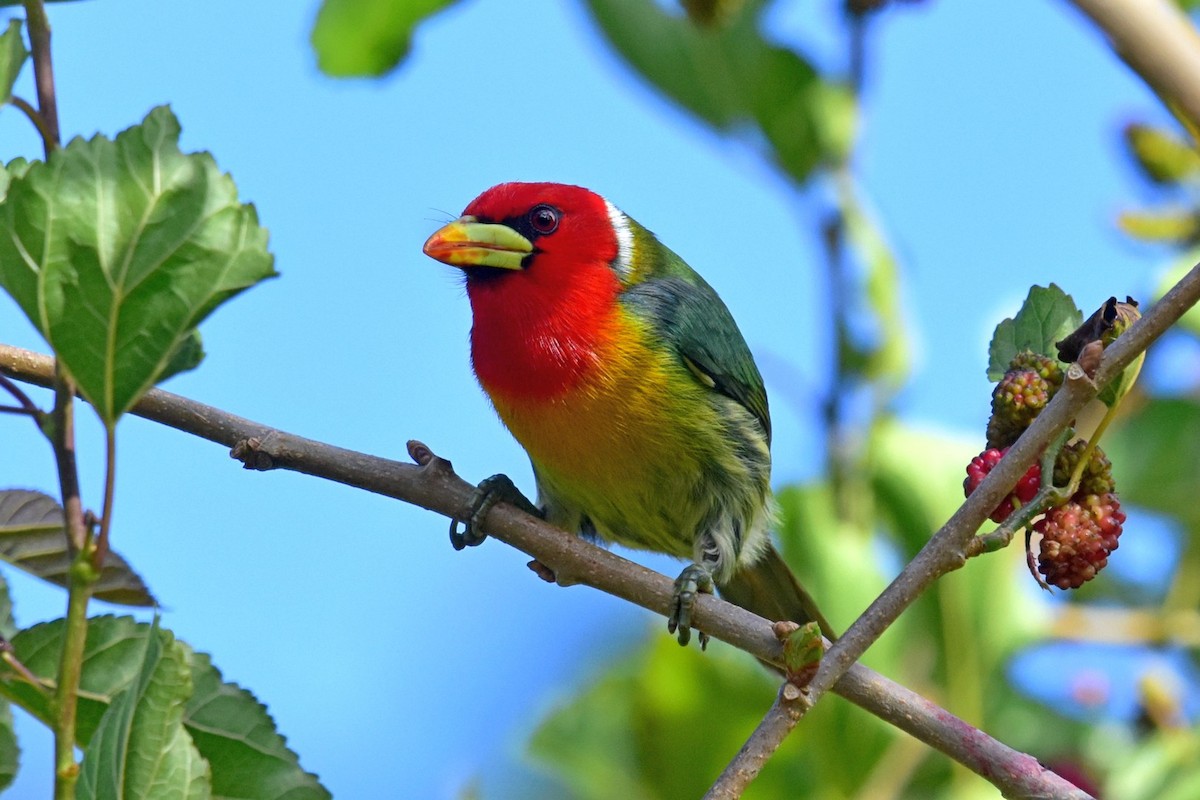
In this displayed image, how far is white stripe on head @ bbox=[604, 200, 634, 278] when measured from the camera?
12.3 ft

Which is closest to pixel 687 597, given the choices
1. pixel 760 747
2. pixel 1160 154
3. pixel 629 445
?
pixel 760 747

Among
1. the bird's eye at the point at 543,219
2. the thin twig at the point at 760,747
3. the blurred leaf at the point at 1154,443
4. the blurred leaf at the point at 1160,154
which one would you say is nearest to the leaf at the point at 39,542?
the thin twig at the point at 760,747

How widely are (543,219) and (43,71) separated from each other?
2.15 metres

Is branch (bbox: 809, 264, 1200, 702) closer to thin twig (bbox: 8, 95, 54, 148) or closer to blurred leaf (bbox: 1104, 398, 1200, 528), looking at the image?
thin twig (bbox: 8, 95, 54, 148)

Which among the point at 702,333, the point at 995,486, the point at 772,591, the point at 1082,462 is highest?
the point at 702,333

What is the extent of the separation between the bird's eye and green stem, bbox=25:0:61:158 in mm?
2087

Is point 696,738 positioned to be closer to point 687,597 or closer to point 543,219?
point 687,597

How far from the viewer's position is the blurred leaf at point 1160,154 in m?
3.67

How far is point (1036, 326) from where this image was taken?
6.63 feet

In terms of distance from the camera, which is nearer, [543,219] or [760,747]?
[760,747]

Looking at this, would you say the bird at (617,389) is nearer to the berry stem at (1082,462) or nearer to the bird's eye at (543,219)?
the bird's eye at (543,219)

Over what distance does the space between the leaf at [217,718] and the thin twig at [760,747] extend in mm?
510

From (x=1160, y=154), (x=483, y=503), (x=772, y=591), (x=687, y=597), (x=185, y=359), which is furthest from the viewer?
(x=772, y=591)

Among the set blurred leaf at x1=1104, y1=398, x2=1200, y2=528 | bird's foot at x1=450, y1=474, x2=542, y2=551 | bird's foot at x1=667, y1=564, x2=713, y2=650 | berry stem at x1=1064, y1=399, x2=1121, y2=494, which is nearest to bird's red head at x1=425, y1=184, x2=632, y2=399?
bird's foot at x1=450, y1=474, x2=542, y2=551
